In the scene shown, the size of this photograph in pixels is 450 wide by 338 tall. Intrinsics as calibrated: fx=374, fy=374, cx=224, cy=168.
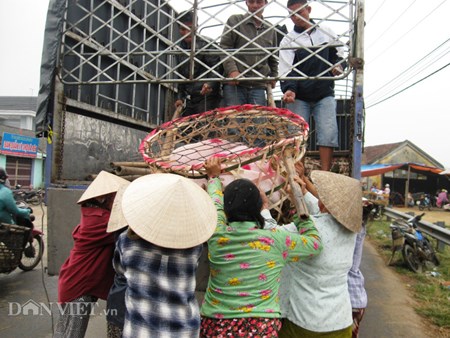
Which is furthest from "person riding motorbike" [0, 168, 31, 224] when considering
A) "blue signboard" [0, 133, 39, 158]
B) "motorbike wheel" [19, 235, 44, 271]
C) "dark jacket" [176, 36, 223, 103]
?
"blue signboard" [0, 133, 39, 158]

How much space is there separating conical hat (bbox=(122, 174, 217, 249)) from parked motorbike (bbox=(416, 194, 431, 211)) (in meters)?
A: 24.0

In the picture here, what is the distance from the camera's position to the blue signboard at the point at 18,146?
677 inches

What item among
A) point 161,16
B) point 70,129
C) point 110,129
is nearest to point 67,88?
point 70,129

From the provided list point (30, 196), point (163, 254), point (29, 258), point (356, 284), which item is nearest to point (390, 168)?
point (30, 196)

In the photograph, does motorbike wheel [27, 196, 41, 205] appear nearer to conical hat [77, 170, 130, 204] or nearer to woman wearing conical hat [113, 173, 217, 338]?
conical hat [77, 170, 130, 204]

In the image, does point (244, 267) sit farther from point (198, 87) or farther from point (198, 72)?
point (198, 72)

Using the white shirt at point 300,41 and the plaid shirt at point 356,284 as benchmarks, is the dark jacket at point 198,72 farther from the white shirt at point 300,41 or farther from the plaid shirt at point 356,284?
the plaid shirt at point 356,284

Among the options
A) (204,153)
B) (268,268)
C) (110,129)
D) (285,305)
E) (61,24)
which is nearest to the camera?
(268,268)

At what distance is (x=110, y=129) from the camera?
13.5ft

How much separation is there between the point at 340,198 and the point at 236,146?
1062 millimetres

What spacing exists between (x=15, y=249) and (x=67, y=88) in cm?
217

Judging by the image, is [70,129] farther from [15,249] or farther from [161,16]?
[161,16]

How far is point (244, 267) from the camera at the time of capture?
1737 millimetres

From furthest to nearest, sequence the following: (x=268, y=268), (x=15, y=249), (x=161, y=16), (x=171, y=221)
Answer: (x=161, y=16) → (x=15, y=249) → (x=268, y=268) → (x=171, y=221)
